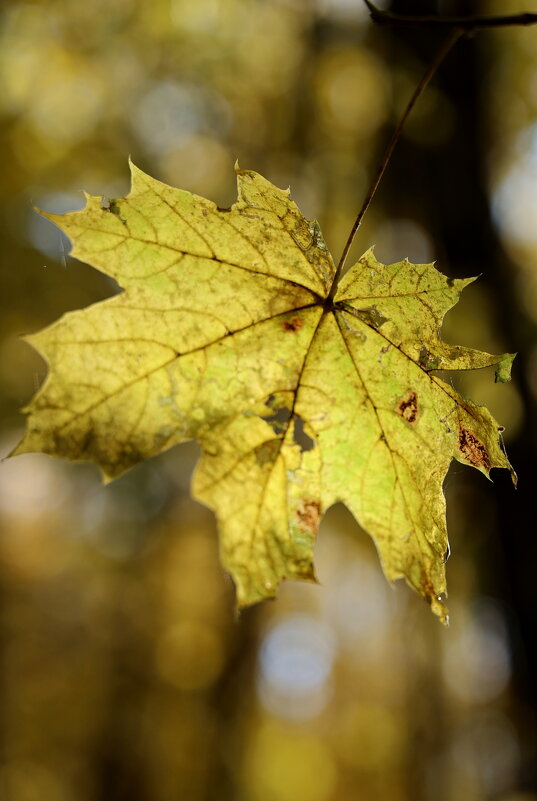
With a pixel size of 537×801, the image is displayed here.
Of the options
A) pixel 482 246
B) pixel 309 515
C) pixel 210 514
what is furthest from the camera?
pixel 210 514

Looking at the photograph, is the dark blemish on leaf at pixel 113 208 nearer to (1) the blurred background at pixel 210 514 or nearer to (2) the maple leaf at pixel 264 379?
(2) the maple leaf at pixel 264 379

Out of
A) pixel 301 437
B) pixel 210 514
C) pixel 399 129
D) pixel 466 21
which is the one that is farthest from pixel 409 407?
pixel 210 514

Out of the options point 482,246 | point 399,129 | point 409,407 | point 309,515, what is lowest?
point 309,515

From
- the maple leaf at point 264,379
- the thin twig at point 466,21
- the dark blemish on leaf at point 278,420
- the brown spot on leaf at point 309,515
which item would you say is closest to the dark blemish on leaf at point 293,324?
the maple leaf at point 264,379

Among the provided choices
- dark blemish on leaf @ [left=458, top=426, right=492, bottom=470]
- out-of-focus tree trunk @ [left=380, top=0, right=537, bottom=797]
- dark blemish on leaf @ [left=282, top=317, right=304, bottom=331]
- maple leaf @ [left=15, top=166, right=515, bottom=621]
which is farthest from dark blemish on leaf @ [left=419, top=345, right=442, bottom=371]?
out-of-focus tree trunk @ [left=380, top=0, right=537, bottom=797]

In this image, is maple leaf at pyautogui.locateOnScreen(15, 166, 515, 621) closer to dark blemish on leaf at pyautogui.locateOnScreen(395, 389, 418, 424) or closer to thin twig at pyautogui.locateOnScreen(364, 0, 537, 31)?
dark blemish on leaf at pyautogui.locateOnScreen(395, 389, 418, 424)

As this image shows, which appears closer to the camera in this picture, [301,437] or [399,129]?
[399,129]

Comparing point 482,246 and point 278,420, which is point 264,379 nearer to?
point 278,420
